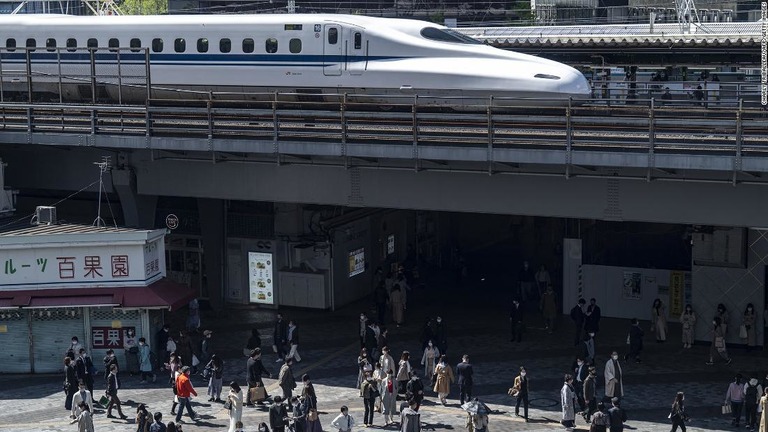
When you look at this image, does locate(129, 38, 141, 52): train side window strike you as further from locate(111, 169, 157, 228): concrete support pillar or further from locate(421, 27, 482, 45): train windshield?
locate(421, 27, 482, 45): train windshield

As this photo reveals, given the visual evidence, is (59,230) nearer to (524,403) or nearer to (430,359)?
(430,359)

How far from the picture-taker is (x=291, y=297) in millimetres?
39406

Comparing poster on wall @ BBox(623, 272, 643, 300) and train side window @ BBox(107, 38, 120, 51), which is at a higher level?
train side window @ BBox(107, 38, 120, 51)

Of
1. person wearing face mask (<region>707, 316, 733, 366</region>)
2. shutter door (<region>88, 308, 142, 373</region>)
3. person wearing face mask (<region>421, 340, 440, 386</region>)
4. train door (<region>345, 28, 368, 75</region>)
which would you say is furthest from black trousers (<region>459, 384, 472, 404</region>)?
train door (<region>345, 28, 368, 75</region>)

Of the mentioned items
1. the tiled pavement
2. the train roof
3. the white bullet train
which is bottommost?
the tiled pavement

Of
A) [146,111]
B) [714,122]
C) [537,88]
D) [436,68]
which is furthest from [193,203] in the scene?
[714,122]

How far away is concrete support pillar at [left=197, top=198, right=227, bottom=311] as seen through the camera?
125ft

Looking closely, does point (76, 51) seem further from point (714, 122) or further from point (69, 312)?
point (714, 122)

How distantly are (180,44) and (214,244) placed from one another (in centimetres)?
621

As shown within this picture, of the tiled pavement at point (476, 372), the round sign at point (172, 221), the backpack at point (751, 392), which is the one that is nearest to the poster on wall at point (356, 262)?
the tiled pavement at point (476, 372)

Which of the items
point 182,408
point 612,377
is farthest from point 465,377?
point 182,408

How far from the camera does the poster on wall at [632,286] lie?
36812 millimetres

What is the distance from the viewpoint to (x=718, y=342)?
103 feet

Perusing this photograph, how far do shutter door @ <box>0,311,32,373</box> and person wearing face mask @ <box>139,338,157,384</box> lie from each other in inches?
127
